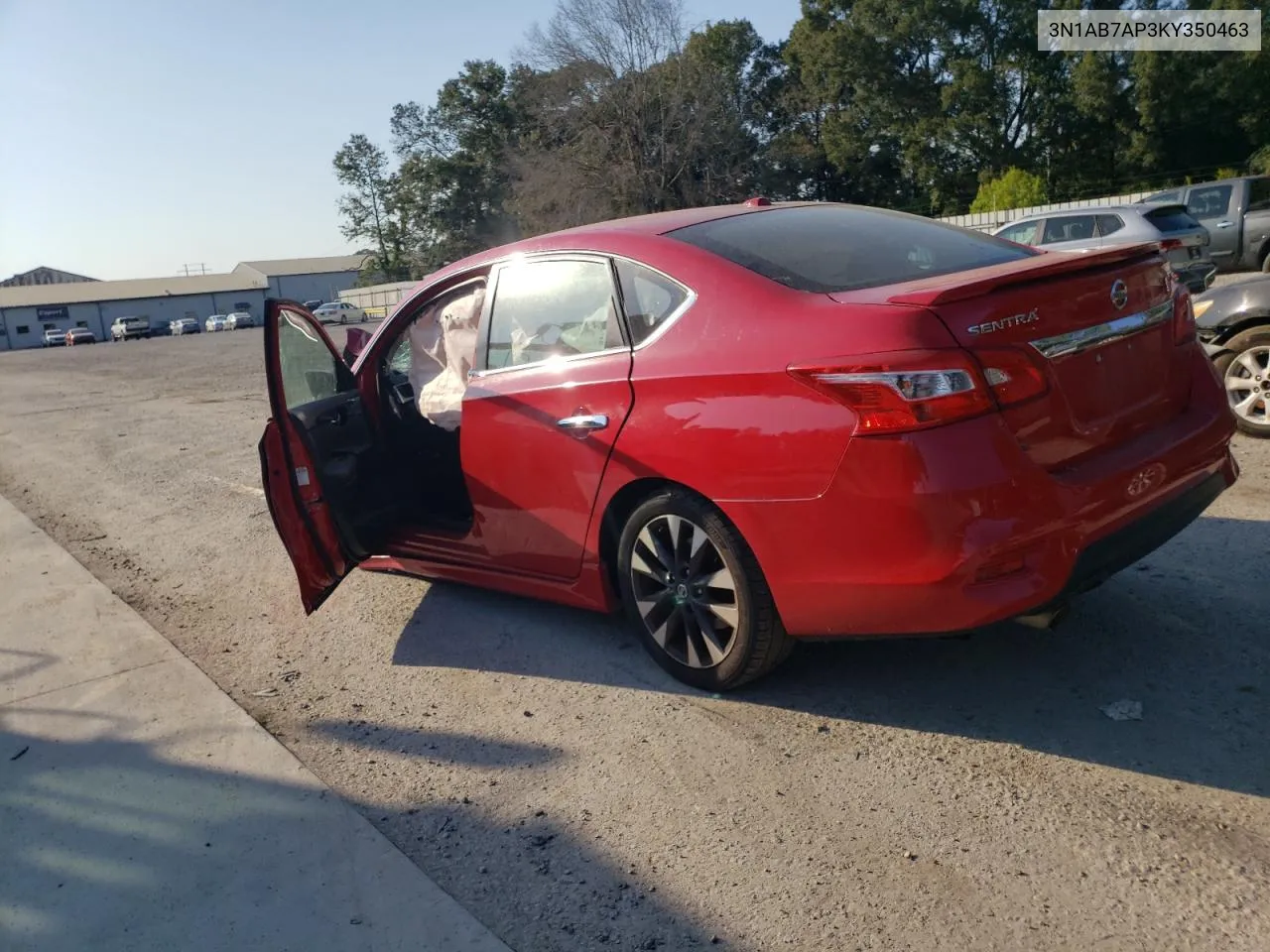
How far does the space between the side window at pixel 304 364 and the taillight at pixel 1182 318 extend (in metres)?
3.46

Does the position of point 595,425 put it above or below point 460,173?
below

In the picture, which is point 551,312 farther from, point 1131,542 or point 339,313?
point 339,313

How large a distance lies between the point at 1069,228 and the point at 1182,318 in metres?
12.0

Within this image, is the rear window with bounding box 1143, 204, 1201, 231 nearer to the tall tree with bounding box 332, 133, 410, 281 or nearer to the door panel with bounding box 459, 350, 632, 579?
the door panel with bounding box 459, 350, 632, 579

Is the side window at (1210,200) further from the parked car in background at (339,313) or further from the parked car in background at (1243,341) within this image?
the parked car in background at (339,313)

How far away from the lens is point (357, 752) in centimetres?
365

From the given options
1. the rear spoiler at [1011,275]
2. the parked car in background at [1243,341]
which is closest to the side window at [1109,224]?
the parked car in background at [1243,341]

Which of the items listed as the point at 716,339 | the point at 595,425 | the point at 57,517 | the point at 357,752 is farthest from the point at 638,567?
the point at 57,517

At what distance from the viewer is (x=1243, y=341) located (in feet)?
20.1

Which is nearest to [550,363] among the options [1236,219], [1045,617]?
[1045,617]

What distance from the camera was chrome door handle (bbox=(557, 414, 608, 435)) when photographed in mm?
3763

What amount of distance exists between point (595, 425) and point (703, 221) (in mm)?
926

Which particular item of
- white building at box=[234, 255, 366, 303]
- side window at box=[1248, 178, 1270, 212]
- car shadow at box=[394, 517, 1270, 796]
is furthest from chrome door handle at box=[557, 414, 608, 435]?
white building at box=[234, 255, 366, 303]

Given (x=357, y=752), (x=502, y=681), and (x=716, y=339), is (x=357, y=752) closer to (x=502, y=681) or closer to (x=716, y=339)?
(x=502, y=681)
